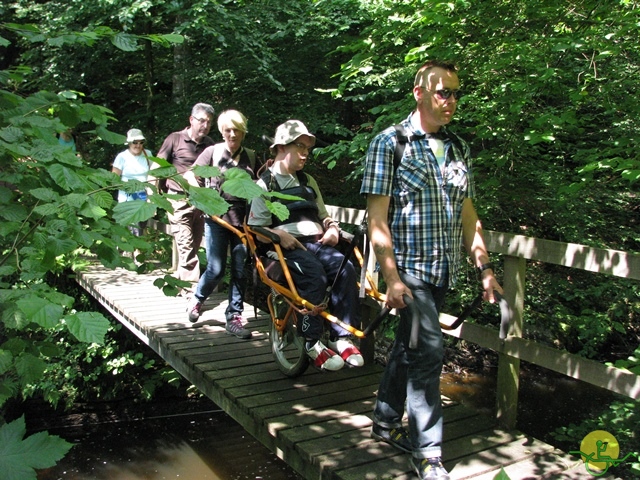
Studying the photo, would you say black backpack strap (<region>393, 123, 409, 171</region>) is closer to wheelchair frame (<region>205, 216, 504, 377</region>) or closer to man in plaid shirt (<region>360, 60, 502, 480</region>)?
man in plaid shirt (<region>360, 60, 502, 480</region>)

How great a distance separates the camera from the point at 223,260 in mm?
5215

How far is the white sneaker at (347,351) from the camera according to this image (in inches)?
143

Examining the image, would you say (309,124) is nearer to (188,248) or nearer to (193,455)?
(188,248)

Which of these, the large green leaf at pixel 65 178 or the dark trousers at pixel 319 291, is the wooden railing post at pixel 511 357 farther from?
the large green leaf at pixel 65 178

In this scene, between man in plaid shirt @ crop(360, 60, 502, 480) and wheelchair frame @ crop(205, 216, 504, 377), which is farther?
wheelchair frame @ crop(205, 216, 504, 377)

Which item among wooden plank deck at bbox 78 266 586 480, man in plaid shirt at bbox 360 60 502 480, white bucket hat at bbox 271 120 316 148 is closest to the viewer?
man in plaid shirt at bbox 360 60 502 480

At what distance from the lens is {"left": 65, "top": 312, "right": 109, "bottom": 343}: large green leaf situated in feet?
5.79

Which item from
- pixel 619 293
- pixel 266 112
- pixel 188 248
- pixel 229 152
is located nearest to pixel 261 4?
pixel 266 112

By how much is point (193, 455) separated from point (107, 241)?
6.04 metres

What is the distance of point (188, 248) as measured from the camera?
21.3ft

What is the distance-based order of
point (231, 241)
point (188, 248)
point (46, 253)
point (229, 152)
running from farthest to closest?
1. point (188, 248)
2. point (231, 241)
3. point (229, 152)
4. point (46, 253)

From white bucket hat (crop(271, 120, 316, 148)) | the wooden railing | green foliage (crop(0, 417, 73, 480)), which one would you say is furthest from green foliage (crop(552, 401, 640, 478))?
green foliage (crop(0, 417, 73, 480))

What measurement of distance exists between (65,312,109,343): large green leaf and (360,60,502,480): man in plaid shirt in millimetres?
1311

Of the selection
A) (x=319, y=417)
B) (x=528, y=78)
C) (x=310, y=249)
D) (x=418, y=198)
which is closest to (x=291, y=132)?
(x=310, y=249)
